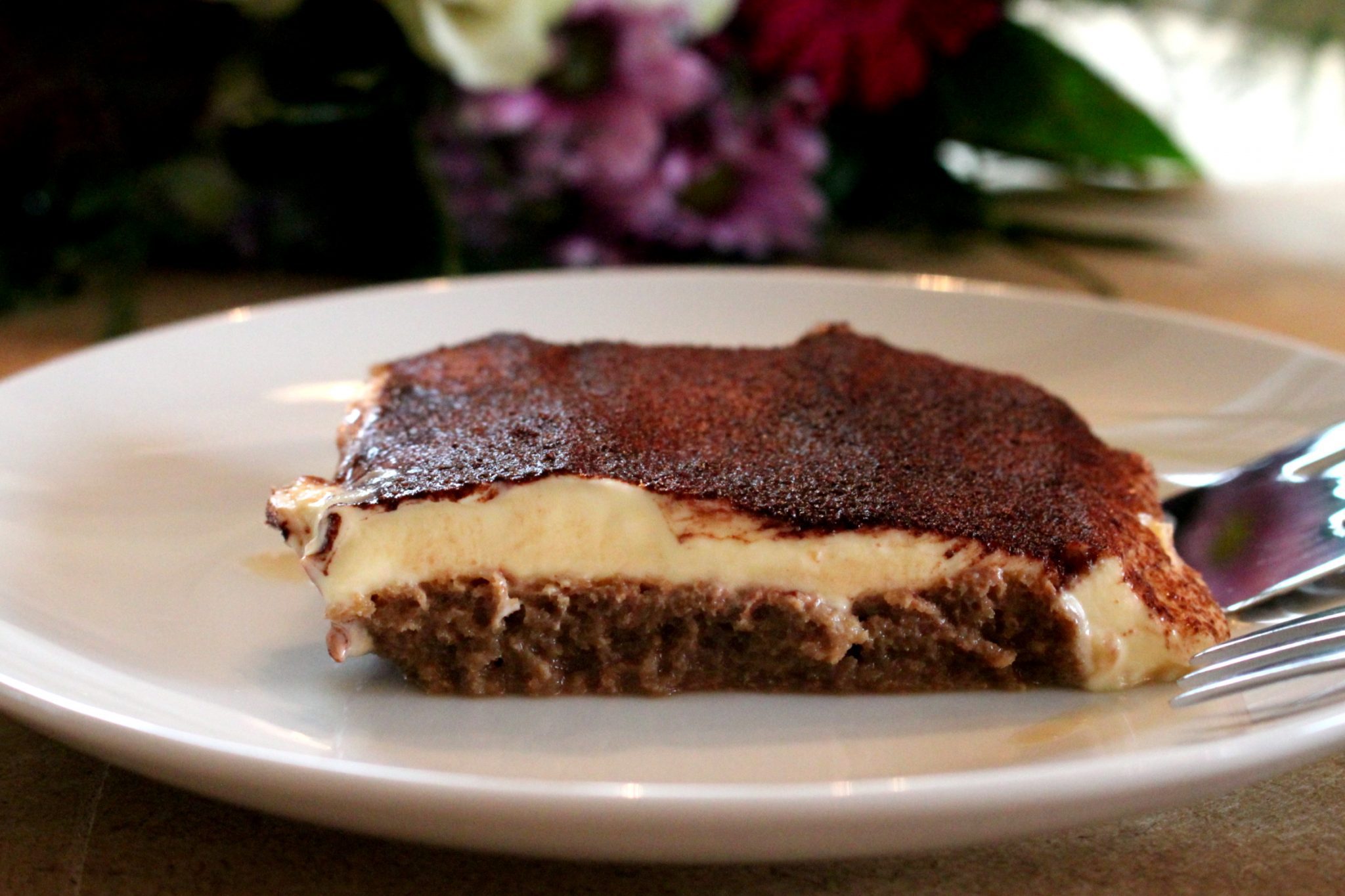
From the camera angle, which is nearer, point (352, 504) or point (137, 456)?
point (352, 504)

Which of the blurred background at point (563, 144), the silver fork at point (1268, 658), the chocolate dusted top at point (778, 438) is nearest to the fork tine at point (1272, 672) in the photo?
the silver fork at point (1268, 658)

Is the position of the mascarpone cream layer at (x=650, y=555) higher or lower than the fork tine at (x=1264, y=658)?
lower

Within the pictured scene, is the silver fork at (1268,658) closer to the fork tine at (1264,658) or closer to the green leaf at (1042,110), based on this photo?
the fork tine at (1264,658)

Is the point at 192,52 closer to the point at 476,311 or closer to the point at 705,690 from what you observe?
the point at 476,311

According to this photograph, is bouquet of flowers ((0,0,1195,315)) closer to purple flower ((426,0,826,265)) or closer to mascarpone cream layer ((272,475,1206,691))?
purple flower ((426,0,826,265))

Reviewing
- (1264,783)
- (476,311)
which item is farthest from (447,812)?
(476,311)

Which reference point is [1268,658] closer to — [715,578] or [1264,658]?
[1264,658]

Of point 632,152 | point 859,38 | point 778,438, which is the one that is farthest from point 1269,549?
point 859,38
